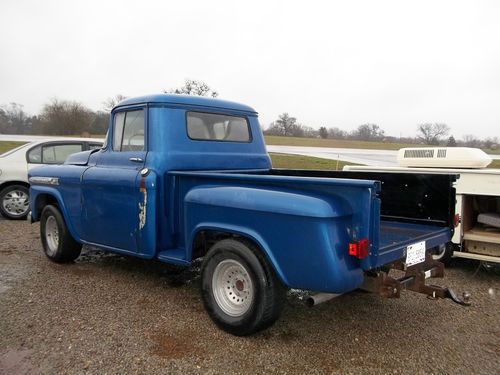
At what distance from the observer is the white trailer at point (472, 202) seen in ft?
17.0

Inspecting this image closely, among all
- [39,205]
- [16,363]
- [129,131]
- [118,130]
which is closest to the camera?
[16,363]

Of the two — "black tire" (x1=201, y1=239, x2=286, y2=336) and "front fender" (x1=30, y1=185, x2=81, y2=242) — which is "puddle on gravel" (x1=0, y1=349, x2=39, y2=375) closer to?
"black tire" (x1=201, y1=239, x2=286, y2=336)

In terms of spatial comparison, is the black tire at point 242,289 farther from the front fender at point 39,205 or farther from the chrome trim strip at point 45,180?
the chrome trim strip at point 45,180

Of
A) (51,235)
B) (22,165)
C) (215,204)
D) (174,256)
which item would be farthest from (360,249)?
(22,165)

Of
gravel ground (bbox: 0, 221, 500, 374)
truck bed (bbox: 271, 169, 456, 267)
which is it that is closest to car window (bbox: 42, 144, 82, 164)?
gravel ground (bbox: 0, 221, 500, 374)

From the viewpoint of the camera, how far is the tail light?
2947 mm

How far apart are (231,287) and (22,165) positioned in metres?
6.90

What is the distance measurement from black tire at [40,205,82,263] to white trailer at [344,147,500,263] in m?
3.77

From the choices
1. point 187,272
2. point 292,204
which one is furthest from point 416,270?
point 187,272

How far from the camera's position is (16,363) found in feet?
10.4

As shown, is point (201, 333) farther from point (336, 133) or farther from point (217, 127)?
point (336, 133)

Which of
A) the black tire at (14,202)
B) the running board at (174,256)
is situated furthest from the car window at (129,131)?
the black tire at (14,202)

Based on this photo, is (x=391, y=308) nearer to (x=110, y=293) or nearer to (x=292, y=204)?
(x=292, y=204)

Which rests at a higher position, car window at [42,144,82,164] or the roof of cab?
the roof of cab
